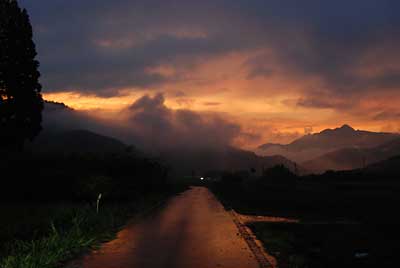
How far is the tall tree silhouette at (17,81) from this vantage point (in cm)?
3978

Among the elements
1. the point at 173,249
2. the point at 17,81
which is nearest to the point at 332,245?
the point at 173,249

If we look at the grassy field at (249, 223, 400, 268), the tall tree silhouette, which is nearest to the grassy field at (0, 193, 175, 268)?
the grassy field at (249, 223, 400, 268)

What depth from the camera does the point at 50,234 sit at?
15.6 meters

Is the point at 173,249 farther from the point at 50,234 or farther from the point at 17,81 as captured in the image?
the point at 17,81

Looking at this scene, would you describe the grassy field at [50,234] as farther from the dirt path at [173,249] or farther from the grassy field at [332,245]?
the grassy field at [332,245]

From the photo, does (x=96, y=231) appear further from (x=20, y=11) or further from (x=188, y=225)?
(x=20, y=11)

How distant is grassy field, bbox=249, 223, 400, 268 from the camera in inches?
571

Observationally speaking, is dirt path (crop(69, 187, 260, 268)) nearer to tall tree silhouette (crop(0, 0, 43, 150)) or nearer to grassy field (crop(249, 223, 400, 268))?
grassy field (crop(249, 223, 400, 268))

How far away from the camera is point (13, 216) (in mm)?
20812

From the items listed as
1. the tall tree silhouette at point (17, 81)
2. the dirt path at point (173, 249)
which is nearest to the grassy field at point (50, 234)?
the dirt path at point (173, 249)

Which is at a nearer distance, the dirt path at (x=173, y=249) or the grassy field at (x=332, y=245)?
the dirt path at (x=173, y=249)

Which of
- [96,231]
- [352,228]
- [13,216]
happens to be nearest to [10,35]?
[13,216]

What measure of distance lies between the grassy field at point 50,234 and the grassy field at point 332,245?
19.2 ft

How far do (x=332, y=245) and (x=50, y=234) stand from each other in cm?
1031
